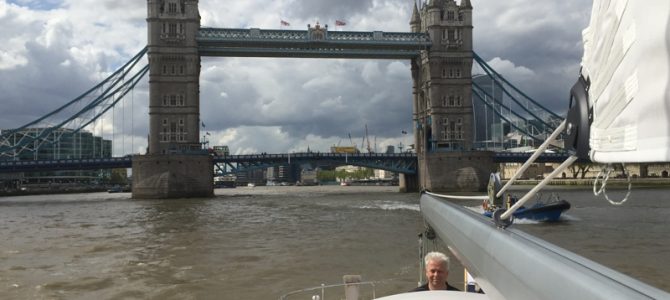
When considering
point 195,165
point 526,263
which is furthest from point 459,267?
point 195,165

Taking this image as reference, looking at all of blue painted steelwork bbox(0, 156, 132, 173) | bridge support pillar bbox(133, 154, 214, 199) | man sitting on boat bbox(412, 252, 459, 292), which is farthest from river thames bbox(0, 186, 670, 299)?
blue painted steelwork bbox(0, 156, 132, 173)

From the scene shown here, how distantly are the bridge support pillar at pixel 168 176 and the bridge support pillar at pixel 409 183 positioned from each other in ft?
97.1

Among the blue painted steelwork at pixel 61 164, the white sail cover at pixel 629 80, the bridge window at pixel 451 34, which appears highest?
the bridge window at pixel 451 34

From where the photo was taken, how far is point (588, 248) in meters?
18.6

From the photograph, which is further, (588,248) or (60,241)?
(60,241)

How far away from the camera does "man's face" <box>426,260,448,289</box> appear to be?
536 centimetres

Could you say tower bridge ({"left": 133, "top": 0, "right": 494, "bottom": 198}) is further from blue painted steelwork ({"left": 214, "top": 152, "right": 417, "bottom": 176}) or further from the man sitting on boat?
the man sitting on boat

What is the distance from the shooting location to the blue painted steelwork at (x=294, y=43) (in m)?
70.4

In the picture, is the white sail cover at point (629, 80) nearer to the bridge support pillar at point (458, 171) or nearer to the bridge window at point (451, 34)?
the bridge support pillar at point (458, 171)

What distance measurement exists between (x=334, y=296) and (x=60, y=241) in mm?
16640

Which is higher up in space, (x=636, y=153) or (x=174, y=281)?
(x=636, y=153)

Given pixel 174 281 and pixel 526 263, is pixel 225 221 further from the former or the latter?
pixel 526 263

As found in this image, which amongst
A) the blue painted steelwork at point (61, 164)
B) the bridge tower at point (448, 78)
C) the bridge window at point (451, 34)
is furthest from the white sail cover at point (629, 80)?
the bridge window at point (451, 34)

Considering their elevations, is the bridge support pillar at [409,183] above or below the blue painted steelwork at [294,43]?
below
